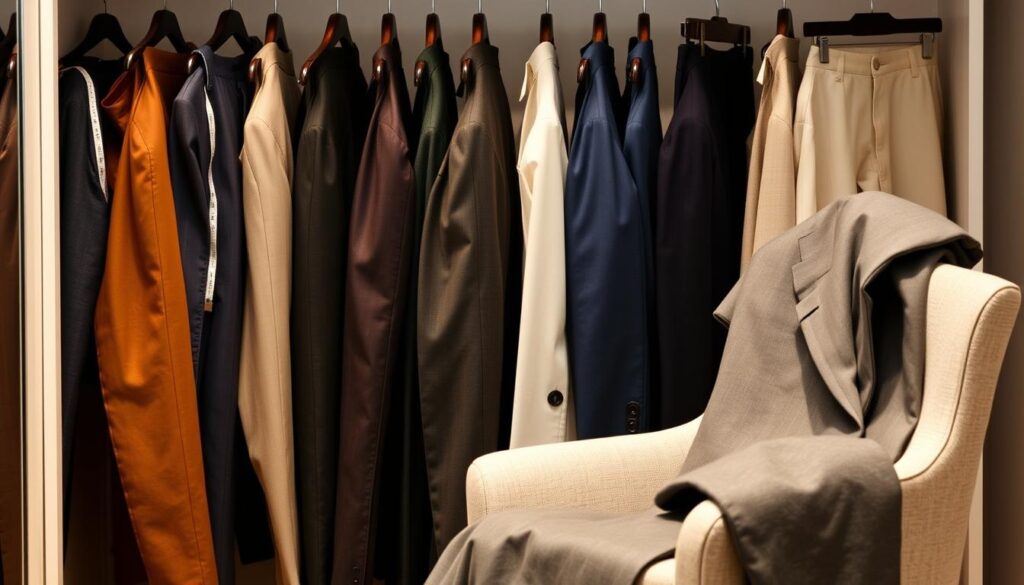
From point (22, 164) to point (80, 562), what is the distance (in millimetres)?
911

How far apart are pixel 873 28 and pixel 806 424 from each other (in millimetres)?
1048

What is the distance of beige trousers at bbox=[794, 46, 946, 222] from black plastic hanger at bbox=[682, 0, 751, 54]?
18cm

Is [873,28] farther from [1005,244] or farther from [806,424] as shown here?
[806,424]

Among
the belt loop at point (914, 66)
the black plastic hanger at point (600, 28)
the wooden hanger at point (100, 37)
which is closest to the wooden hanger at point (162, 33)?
the wooden hanger at point (100, 37)

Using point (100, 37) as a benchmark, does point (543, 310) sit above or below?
below

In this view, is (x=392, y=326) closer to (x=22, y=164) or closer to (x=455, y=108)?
(x=455, y=108)

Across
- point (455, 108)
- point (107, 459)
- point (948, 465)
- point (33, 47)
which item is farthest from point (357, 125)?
point (948, 465)

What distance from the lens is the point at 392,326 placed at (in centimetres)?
233

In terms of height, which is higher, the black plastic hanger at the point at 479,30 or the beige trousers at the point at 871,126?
the black plastic hanger at the point at 479,30

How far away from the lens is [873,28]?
2441 mm

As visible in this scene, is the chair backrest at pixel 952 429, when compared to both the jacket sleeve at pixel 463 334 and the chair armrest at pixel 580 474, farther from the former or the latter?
the jacket sleeve at pixel 463 334

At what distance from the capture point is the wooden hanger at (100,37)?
8.18ft

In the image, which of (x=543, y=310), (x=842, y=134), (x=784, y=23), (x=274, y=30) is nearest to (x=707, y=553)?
(x=543, y=310)

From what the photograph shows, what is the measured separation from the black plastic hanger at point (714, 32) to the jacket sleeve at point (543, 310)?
34 cm
